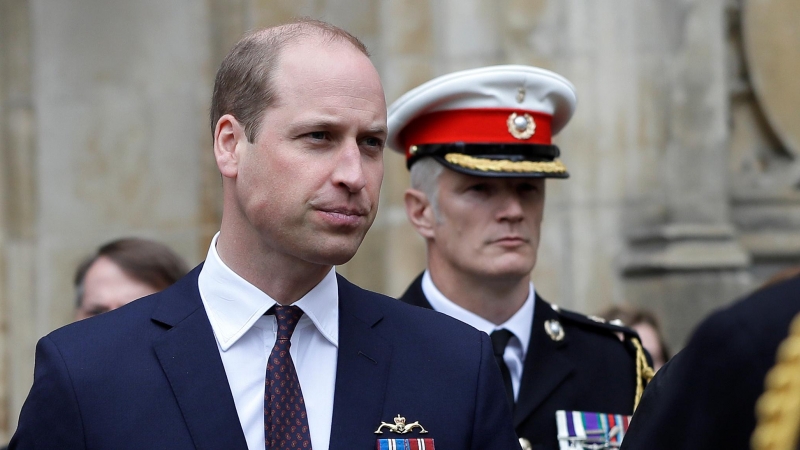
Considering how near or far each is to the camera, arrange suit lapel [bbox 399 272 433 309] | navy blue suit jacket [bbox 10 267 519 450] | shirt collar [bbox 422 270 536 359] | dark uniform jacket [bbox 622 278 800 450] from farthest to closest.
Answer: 1. suit lapel [bbox 399 272 433 309]
2. shirt collar [bbox 422 270 536 359]
3. navy blue suit jacket [bbox 10 267 519 450]
4. dark uniform jacket [bbox 622 278 800 450]

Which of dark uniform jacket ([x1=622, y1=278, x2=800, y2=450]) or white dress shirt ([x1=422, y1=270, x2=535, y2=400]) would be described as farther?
white dress shirt ([x1=422, y1=270, x2=535, y2=400])

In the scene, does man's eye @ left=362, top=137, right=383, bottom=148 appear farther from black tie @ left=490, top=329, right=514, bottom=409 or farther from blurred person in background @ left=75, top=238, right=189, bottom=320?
blurred person in background @ left=75, top=238, right=189, bottom=320

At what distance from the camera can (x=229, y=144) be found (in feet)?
9.12

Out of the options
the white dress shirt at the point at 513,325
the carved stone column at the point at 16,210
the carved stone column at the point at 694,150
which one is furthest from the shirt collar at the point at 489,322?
the carved stone column at the point at 16,210

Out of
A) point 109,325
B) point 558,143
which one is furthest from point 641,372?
point 558,143

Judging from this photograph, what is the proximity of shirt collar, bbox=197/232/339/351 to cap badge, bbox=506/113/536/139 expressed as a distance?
1439 mm

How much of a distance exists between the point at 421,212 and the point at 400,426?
1.64 m

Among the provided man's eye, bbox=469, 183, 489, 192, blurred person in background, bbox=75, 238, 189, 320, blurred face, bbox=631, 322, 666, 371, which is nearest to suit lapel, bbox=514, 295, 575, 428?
man's eye, bbox=469, 183, 489, 192

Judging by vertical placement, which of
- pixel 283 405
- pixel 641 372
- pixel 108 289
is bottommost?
pixel 641 372

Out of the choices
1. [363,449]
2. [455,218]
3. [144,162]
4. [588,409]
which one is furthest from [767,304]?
[144,162]

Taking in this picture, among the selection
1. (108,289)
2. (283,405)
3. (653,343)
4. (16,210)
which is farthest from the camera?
(16,210)

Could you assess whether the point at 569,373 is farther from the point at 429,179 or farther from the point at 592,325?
the point at 429,179

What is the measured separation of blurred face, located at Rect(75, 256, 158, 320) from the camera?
4371 millimetres

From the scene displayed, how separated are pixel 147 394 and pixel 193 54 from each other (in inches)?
213
